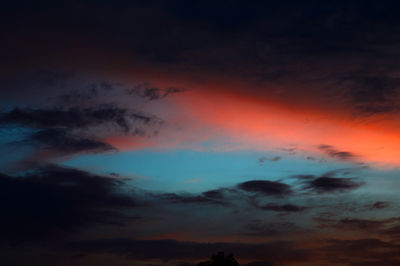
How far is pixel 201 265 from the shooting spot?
101m

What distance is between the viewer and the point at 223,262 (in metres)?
97.2

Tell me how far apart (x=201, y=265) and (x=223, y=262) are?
18.6 feet
